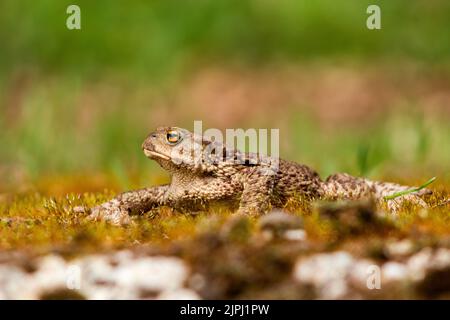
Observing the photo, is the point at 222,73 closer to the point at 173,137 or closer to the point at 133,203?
the point at 173,137

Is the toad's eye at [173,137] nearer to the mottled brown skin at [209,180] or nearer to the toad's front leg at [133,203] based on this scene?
the mottled brown skin at [209,180]

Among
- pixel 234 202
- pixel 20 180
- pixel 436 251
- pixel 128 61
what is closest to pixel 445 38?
pixel 128 61

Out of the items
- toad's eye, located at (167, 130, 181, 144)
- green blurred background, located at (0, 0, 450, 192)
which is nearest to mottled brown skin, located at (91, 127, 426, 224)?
toad's eye, located at (167, 130, 181, 144)

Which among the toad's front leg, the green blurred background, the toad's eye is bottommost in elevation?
the toad's front leg

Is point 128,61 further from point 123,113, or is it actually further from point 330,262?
point 330,262

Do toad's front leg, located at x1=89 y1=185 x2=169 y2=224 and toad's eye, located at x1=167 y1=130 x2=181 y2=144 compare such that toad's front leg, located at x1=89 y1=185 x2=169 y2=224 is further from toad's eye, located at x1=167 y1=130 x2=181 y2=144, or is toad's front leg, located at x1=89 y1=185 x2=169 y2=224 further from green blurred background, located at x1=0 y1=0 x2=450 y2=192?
green blurred background, located at x1=0 y1=0 x2=450 y2=192

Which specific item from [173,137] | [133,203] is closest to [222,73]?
[173,137]
